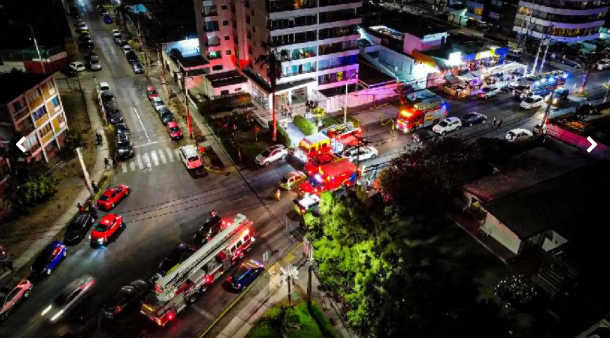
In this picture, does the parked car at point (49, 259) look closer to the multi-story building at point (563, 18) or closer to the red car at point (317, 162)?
the red car at point (317, 162)

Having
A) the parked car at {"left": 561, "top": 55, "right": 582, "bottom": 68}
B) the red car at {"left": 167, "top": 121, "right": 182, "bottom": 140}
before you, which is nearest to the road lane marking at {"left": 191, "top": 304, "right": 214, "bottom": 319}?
the red car at {"left": 167, "top": 121, "right": 182, "bottom": 140}

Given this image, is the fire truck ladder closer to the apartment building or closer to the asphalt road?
the asphalt road

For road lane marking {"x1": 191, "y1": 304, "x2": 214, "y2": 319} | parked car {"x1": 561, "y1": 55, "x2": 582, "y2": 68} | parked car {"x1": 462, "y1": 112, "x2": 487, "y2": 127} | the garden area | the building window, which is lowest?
road lane marking {"x1": 191, "y1": 304, "x2": 214, "y2": 319}

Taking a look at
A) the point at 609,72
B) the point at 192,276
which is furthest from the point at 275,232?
the point at 609,72

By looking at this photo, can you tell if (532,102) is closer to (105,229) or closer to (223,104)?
(223,104)

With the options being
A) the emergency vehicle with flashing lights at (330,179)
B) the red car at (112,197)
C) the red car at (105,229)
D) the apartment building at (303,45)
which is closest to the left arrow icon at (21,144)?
the red car at (112,197)

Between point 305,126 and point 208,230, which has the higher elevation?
point 305,126

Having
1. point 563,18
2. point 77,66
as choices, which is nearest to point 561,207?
point 563,18

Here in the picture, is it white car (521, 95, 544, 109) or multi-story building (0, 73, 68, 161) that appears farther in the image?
white car (521, 95, 544, 109)
